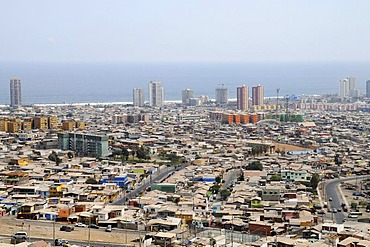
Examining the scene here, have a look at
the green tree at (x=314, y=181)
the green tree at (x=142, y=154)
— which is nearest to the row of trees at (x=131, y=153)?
the green tree at (x=142, y=154)

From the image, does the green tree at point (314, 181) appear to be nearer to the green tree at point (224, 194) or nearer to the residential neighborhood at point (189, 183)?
the residential neighborhood at point (189, 183)

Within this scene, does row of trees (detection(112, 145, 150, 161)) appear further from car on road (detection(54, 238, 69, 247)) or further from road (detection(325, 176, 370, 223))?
car on road (detection(54, 238, 69, 247))

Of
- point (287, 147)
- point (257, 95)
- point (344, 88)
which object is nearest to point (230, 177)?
point (287, 147)

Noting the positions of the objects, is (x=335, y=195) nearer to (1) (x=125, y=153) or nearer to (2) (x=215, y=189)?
(2) (x=215, y=189)

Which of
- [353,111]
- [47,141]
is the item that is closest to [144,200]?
[47,141]

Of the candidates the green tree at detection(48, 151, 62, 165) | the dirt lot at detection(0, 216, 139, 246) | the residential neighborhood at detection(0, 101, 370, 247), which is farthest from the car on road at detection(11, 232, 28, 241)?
the green tree at detection(48, 151, 62, 165)

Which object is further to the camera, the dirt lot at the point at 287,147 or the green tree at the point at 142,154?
the dirt lot at the point at 287,147

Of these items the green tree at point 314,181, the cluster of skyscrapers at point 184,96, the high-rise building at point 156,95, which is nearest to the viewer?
the green tree at point 314,181
